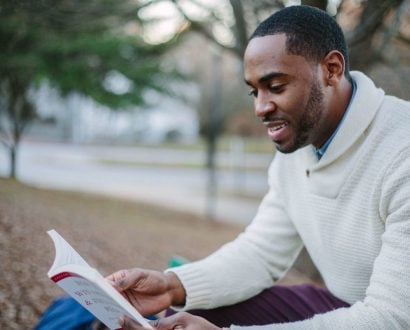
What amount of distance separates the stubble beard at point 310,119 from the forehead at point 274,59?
0.31 feet

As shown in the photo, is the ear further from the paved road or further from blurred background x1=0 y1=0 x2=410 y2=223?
the paved road

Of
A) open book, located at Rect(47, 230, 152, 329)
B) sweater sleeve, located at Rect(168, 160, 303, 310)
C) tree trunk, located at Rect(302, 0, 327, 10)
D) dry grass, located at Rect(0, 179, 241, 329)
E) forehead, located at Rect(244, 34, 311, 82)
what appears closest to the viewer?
open book, located at Rect(47, 230, 152, 329)

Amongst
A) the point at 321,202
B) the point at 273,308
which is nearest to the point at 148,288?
the point at 273,308

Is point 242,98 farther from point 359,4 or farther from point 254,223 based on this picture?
point 254,223

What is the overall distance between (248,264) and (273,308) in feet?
0.74

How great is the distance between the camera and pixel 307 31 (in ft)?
6.58

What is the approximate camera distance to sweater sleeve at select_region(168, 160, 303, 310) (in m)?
2.23

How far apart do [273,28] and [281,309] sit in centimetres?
122

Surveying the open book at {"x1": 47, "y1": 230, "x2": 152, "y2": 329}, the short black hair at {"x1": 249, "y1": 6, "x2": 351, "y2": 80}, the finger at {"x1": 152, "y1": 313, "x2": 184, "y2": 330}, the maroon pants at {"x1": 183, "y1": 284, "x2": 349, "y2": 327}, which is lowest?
the maroon pants at {"x1": 183, "y1": 284, "x2": 349, "y2": 327}

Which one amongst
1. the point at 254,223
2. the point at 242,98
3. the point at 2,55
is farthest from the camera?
the point at 242,98

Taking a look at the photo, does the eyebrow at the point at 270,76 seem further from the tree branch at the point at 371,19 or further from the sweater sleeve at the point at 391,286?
the tree branch at the point at 371,19

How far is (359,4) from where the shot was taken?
16.3 feet

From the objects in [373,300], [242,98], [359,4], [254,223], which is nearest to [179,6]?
[359,4]

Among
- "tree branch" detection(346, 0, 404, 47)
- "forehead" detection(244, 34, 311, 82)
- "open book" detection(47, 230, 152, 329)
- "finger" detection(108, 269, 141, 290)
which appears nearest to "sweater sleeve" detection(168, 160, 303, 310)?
"finger" detection(108, 269, 141, 290)
